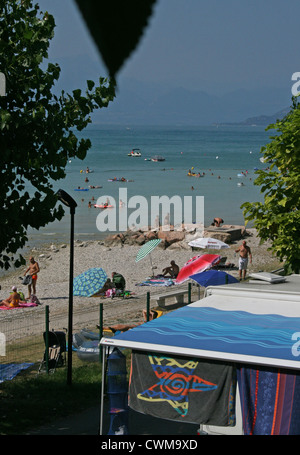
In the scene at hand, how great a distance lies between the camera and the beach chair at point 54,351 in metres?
12.5

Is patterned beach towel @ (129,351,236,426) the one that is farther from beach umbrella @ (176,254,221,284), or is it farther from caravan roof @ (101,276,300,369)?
beach umbrella @ (176,254,221,284)

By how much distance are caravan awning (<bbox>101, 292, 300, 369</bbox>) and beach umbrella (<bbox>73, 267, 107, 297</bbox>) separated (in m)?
13.2

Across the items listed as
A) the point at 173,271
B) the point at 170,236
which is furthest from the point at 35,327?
the point at 170,236

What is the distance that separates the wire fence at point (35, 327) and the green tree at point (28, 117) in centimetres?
415

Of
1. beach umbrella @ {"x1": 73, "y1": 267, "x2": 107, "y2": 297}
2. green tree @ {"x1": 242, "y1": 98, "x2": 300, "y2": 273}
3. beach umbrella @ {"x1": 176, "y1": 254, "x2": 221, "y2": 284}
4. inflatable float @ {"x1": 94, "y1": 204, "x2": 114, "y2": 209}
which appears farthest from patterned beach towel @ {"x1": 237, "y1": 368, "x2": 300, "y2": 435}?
inflatable float @ {"x1": 94, "y1": 204, "x2": 114, "y2": 209}

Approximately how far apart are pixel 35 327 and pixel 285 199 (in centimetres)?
754

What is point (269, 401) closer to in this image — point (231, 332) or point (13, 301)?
point (231, 332)

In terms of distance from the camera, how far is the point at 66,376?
11852 millimetres

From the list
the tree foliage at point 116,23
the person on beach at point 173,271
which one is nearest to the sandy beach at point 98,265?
the person on beach at point 173,271

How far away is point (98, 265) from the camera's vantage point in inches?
1230

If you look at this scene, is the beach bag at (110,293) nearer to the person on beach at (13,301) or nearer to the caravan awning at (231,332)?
the person on beach at (13,301)

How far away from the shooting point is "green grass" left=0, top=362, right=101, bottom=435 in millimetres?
9516
